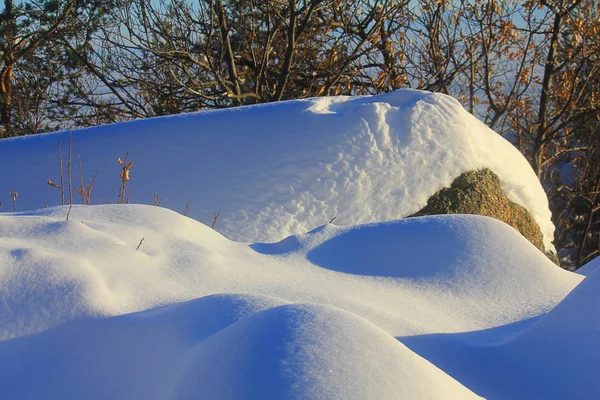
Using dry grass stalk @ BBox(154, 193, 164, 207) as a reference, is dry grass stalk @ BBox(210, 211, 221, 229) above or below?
below

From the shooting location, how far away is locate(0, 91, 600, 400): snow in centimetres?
170

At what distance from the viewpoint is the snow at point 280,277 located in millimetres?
1695

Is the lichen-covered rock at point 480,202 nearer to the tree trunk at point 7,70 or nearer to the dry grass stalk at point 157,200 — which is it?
the dry grass stalk at point 157,200

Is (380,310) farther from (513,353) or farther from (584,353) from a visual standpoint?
(584,353)

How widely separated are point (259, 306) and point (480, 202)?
11.4ft

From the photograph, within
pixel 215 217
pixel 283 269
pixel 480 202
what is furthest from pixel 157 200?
pixel 480 202

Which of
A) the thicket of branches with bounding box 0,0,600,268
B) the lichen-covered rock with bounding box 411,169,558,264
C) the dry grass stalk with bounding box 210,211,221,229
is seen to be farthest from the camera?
the thicket of branches with bounding box 0,0,600,268

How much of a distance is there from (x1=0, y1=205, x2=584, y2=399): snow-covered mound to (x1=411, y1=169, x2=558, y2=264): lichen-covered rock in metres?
1.54

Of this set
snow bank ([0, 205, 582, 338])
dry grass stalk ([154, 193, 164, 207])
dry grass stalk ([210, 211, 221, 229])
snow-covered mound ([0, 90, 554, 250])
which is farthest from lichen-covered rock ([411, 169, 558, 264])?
dry grass stalk ([154, 193, 164, 207])

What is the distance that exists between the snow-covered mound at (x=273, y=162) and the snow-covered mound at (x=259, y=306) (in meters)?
1.06

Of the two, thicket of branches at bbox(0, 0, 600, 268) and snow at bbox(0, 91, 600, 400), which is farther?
thicket of branches at bbox(0, 0, 600, 268)

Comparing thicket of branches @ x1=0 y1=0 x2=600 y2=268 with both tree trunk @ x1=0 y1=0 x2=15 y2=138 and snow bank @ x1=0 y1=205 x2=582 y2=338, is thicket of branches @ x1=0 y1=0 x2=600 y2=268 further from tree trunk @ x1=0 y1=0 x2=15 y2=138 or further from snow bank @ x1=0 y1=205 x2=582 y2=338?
snow bank @ x1=0 y1=205 x2=582 y2=338

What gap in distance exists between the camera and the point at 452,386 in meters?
1.72

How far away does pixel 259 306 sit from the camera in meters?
2.05
